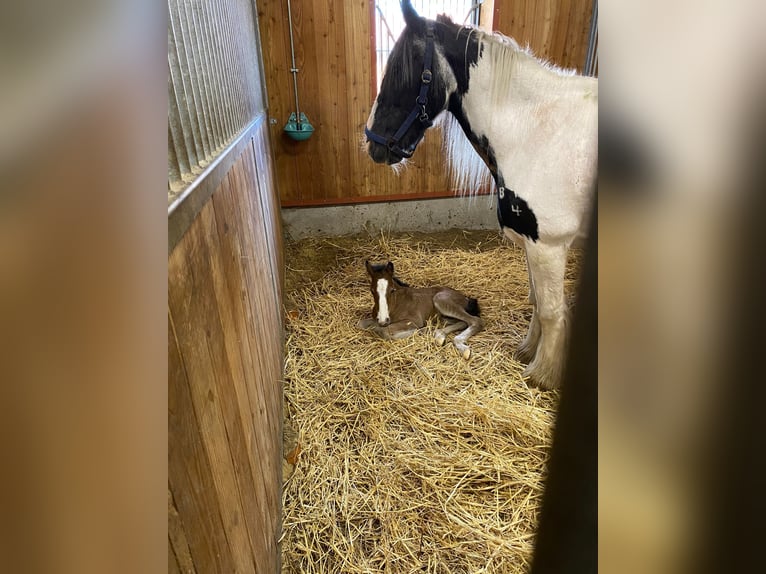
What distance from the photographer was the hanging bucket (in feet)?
11.6

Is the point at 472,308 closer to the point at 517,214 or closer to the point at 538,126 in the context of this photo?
the point at 517,214

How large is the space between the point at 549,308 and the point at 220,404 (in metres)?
1.55

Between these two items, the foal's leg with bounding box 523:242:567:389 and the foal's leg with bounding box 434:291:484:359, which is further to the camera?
the foal's leg with bounding box 434:291:484:359

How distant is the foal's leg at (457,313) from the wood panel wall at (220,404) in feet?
4.43

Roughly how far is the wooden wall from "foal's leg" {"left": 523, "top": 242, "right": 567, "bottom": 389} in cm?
216

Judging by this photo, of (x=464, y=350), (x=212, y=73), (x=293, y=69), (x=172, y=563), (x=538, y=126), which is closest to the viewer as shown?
(x=172, y=563)

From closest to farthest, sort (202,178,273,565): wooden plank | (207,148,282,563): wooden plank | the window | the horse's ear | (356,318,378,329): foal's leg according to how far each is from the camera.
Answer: (202,178,273,565): wooden plank < (207,148,282,563): wooden plank < the horse's ear < (356,318,378,329): foal's leg < the window

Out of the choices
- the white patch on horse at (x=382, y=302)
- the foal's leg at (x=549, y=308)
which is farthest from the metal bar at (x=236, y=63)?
the foal's leg at (x=549, y=308)

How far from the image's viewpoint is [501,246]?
3.82 m

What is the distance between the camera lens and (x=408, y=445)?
5.85 ft

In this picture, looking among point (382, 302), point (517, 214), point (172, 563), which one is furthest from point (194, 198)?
point (382, 302)

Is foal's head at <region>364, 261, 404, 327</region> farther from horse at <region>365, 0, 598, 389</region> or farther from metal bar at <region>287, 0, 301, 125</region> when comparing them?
metal bar at <region>287, 0, 301, 125</region>

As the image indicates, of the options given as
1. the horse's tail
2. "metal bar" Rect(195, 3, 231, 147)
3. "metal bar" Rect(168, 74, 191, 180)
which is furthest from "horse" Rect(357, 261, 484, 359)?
"metal bar" Rect(168, 74, 191, 180)
